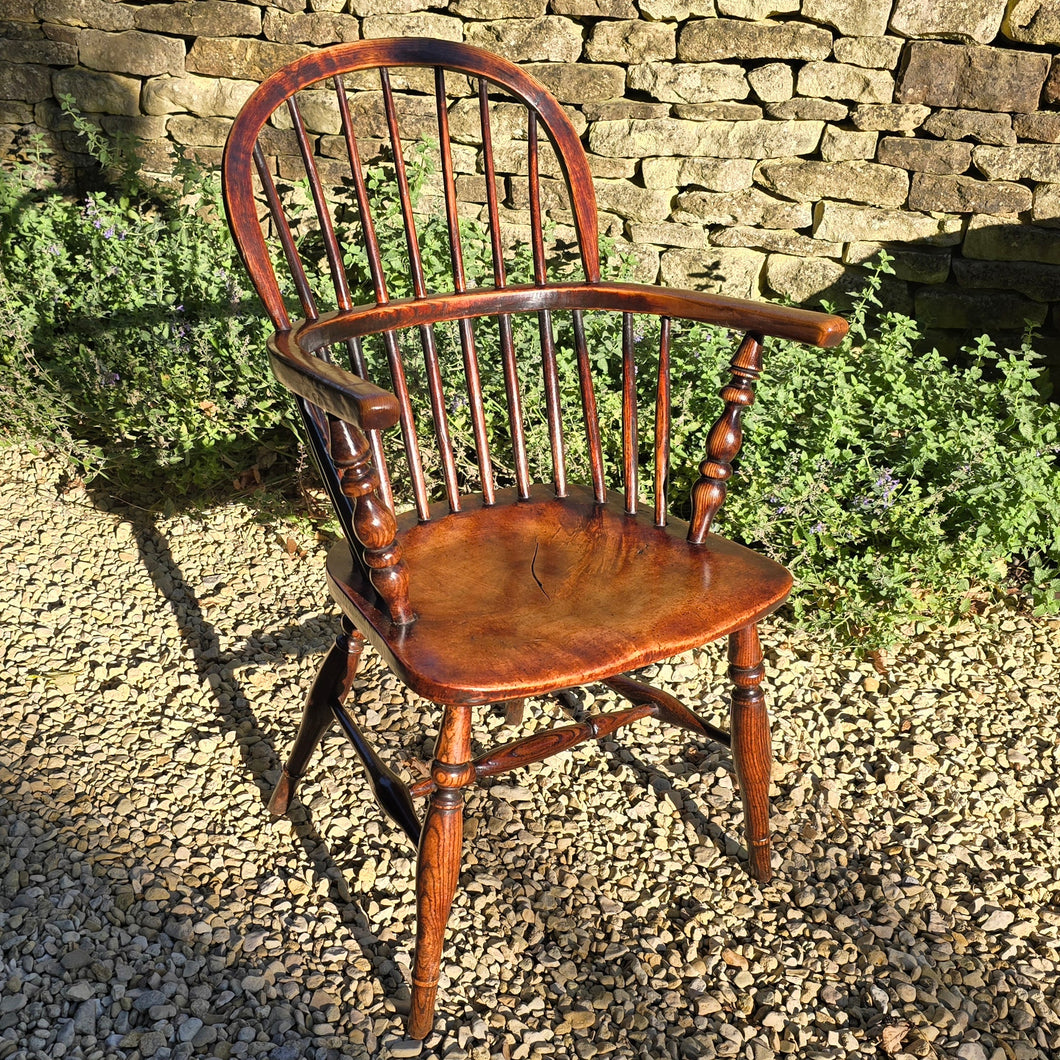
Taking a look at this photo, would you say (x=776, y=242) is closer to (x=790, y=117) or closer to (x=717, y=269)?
(x=717, y=269)

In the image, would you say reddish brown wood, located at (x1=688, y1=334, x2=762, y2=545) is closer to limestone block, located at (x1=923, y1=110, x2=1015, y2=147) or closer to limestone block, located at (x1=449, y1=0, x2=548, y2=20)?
limestone block, located at (x1=923, y1=110, x2=1015, y2=147)

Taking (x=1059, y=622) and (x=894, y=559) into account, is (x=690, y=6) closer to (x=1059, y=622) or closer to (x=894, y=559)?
(x=894, y=559)

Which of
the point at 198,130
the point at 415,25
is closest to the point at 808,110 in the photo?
the point at 415,25

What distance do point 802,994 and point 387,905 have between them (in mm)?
793

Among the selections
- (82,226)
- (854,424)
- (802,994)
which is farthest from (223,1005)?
(82,226)

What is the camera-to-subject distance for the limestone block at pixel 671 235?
11.6 ft

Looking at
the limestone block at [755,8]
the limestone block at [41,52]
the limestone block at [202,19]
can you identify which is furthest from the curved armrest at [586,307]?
the limestone block at [41,52]

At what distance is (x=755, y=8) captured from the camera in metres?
3.20

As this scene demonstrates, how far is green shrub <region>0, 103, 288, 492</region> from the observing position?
3.26 meters

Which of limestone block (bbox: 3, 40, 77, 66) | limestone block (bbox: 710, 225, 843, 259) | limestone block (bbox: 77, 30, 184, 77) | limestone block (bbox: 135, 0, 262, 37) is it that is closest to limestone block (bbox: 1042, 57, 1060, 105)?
limestone block (bbox: 710, 225, 843, 259)

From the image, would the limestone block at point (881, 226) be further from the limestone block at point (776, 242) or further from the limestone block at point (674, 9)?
the limestone block at point (674, 9)

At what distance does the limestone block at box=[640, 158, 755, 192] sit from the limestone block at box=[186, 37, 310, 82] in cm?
129

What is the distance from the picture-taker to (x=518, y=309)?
81.3 inches

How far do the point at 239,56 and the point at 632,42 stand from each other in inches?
55.2
